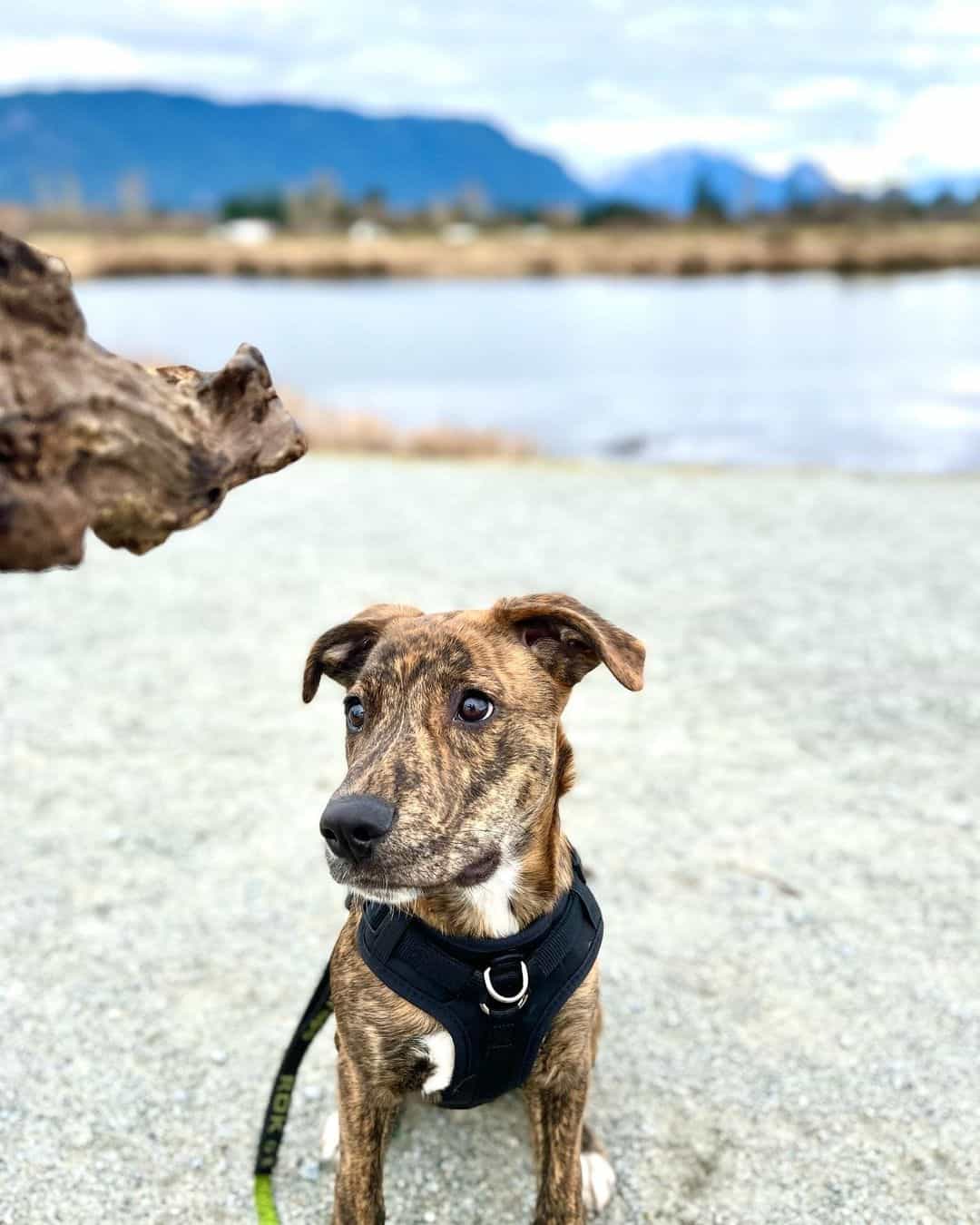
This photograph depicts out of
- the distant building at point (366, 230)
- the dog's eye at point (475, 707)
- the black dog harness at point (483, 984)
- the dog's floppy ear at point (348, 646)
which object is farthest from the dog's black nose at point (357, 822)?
the distant building at point (366, 230)

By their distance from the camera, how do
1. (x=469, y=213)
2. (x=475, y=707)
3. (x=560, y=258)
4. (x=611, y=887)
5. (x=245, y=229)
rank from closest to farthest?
1. (x=475, y=707)
2. (x=611, y=887)
3. (x=560, y=258)
4. (x=245, y=229)
5. (x=469, y=213)

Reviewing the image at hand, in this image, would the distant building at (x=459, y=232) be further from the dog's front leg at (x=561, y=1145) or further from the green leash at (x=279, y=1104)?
the dog's front leg at (x=561, y=1145)

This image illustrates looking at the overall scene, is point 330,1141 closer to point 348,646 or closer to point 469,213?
point 348,646

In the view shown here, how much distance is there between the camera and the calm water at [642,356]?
65.2ft

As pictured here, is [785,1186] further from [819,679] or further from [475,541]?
[475,541]

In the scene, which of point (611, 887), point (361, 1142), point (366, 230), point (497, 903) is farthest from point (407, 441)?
point (366, 230)

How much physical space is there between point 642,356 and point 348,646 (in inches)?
1109

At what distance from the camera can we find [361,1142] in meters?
2.94

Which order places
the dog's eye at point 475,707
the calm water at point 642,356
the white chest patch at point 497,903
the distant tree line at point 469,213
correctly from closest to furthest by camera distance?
the dog's eye at point 475,707
the white chest patch at point 497,903
the calm water at point 642,356
the distant tree line at point 469,213

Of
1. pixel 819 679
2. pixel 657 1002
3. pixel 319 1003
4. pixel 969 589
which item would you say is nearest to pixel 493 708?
pixel 319 1003

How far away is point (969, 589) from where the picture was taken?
32.4 ft

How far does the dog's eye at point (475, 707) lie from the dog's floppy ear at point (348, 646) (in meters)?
0.34

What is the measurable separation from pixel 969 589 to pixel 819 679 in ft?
9.35

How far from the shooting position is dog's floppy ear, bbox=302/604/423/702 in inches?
121
